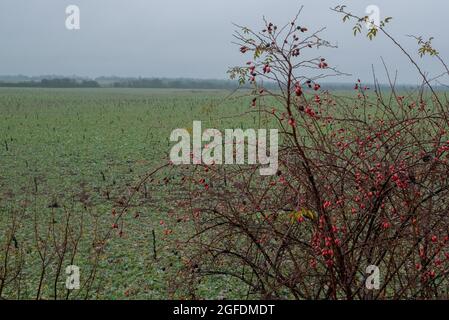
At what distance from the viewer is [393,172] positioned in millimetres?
2430

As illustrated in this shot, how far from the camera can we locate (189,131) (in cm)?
243

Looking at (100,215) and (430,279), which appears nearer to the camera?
(430,279)

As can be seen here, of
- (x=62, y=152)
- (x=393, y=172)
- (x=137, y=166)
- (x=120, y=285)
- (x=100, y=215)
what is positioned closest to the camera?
(x=393, y=172)

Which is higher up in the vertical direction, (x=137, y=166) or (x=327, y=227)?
(x=327, y=227)
